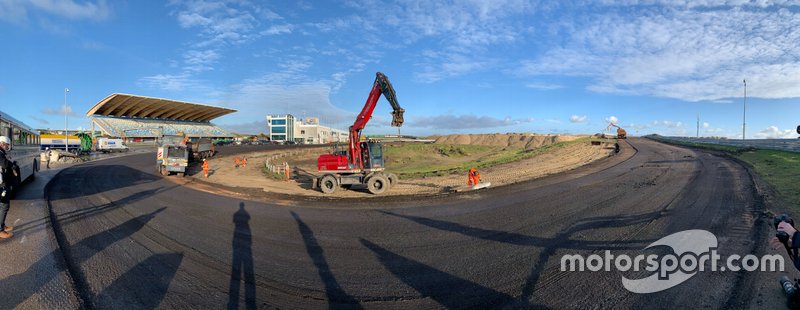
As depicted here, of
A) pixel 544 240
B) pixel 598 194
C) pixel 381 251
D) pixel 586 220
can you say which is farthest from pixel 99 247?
pixel 598 194

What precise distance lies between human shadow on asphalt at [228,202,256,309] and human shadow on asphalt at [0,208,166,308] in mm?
1690

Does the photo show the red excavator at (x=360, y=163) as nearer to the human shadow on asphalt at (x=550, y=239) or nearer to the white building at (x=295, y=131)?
the human shadow on asphalt at (x=550, y=239)

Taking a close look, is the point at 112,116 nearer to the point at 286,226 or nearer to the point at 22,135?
the point at 22,135

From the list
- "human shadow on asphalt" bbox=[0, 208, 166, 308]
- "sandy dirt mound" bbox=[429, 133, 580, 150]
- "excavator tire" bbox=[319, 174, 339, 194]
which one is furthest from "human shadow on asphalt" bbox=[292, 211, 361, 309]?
"sandy dirt mound" bbox=[429, 133, 580, 150]

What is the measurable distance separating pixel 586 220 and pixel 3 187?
42.9 ft

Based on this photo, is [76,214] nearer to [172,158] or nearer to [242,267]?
[242,267]

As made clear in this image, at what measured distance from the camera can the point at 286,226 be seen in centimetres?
884

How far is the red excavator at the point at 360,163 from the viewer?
1543 cm

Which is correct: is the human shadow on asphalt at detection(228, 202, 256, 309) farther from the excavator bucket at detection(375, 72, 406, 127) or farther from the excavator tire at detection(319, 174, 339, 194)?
the excavator bucket at detection(375, 72, 406, 127)

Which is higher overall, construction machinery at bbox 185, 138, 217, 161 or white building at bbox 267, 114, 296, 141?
white building at bbox 267, 114, 296, 141

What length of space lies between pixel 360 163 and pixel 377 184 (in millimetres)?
1354

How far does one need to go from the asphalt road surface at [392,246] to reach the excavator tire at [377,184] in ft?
5.92

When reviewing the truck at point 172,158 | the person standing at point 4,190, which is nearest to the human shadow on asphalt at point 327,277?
the person standing at point 4,190

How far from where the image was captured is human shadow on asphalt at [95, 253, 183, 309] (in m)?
4.52
